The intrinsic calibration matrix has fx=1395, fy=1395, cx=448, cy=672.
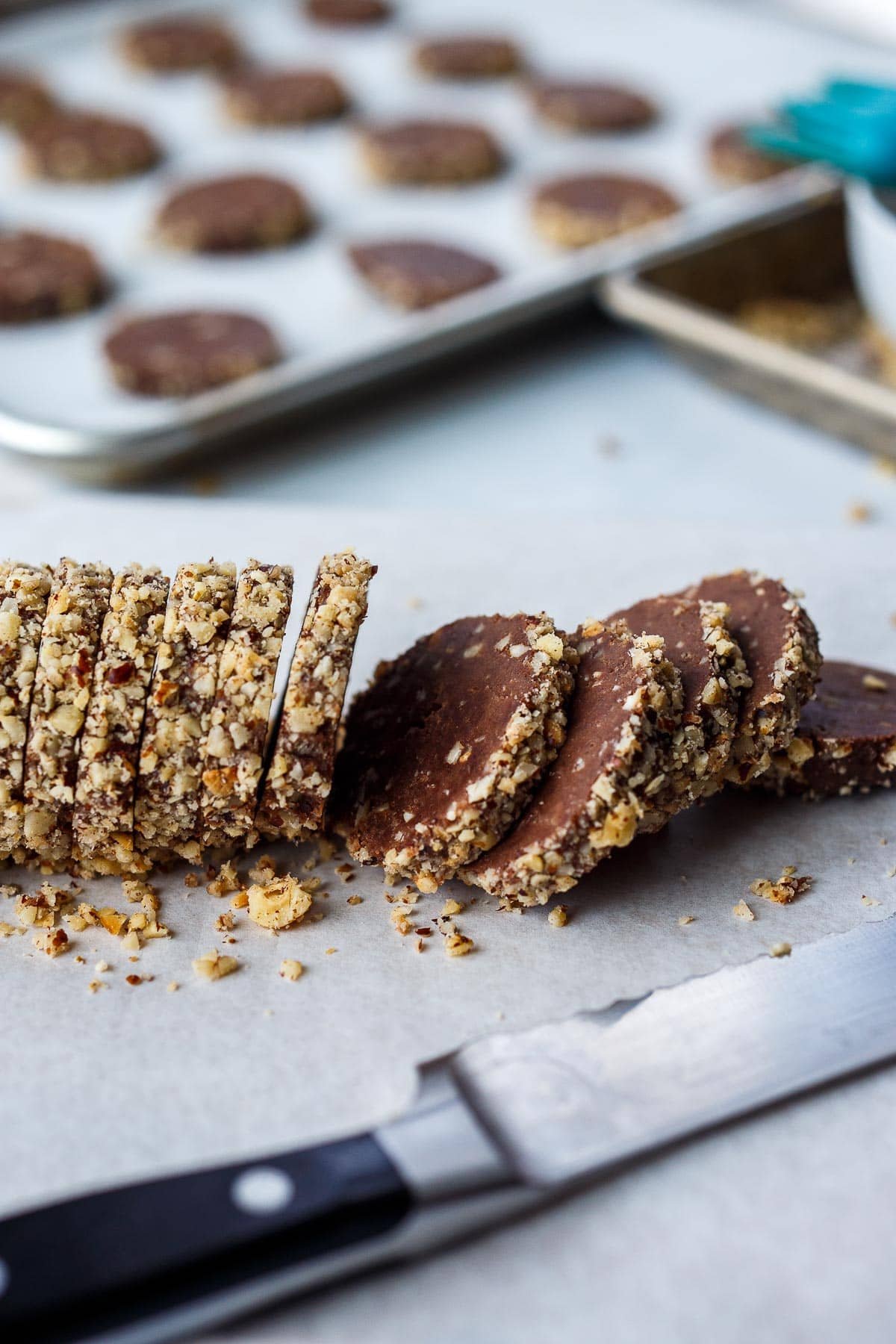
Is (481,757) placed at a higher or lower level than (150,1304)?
higher

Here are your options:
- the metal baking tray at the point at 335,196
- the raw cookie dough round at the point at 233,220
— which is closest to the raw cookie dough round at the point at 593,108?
the metal baking tray at the point at 335,196

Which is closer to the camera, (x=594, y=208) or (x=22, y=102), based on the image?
(x=594, y=208)

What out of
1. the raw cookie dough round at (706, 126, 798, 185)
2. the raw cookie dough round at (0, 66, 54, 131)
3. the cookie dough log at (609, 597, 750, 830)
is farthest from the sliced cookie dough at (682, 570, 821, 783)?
the raw cookie dough round at (0, 66, 54, 131)

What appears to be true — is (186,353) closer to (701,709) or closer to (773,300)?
(773,300)

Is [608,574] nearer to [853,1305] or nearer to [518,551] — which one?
[518,551]

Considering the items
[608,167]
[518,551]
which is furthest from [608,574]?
[608,167]

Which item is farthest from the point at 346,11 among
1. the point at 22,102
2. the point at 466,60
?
the point at 22,102

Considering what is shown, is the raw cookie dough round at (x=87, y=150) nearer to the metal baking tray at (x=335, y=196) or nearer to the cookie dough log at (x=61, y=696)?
the metal baking tray at (x=335, y=196)
